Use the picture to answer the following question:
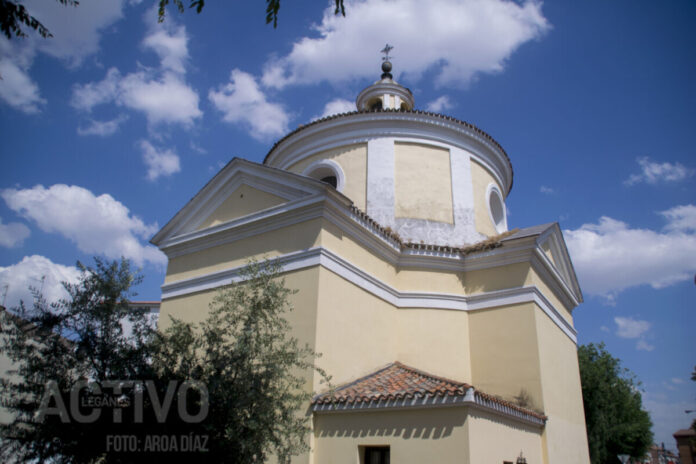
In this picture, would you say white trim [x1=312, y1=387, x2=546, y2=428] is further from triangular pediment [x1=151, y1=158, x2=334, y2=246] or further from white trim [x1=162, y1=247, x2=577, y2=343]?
triangular pediment [x1=151, y1=158, x2=334, y2=246]

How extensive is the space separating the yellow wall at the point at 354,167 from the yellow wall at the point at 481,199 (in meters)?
3.25

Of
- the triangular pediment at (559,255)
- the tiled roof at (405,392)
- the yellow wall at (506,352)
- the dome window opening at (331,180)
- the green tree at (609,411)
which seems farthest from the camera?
the green tree at (609,411)

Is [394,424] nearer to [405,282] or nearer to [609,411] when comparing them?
[405,282]

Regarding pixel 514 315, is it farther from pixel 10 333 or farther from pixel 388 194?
pixel 10 333

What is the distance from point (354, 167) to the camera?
1421 centimetres

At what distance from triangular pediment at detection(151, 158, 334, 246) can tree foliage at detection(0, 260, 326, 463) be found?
147 inches

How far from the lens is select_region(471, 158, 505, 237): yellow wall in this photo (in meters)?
14.4

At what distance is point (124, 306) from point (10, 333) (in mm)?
1425

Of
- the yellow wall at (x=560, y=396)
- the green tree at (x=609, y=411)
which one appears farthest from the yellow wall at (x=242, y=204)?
the green tree at (x=609, y=411)

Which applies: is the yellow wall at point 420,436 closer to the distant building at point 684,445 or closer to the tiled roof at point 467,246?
the tiled roof at point 467,246

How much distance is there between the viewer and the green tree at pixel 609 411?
74.6 ft

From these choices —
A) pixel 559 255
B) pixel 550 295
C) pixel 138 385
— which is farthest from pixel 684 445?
pixel 138 385

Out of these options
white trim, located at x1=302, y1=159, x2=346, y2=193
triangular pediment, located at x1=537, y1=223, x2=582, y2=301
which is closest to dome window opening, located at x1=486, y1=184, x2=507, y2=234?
triangular pediment, located at x1=537, y1=223, x2=582, y2=301

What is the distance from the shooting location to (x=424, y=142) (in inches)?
570
